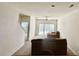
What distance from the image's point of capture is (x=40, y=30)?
575cm

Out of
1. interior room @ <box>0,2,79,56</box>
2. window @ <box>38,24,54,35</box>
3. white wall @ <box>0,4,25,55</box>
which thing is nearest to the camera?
white wall @ <box>0,4,25,55</box>

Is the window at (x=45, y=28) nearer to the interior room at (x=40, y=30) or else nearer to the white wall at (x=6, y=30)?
the interior room at (x=40, y=30)

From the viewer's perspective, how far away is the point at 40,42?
4.12m

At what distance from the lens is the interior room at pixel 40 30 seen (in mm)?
3535

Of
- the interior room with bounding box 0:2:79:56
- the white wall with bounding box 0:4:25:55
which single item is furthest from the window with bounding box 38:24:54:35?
the white wall with bounding box 0:4:25:55

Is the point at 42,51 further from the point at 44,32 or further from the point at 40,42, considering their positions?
the point at 44,32

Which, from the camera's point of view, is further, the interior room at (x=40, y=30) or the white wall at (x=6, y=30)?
the interior room at (x=40, y=30)

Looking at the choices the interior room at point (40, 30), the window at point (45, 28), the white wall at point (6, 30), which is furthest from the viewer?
the window at point (45, 28)

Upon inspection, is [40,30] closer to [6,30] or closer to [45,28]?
[45,28]

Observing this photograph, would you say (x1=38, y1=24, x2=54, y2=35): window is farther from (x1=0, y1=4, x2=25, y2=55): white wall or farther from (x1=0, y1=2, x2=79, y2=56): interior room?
(x1=0, y1=4, x2=25, y2=55): white wall

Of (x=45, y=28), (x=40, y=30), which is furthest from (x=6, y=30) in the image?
(x=45, y=28)

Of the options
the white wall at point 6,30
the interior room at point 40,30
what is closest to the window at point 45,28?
the interior room at point 40,30

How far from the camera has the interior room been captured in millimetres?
A: 3535

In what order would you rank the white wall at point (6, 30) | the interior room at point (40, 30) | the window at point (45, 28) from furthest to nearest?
1. the window at point (45, 28)
2. the interior room at point (40, 30)
3. the white wall at point (6, 30)
